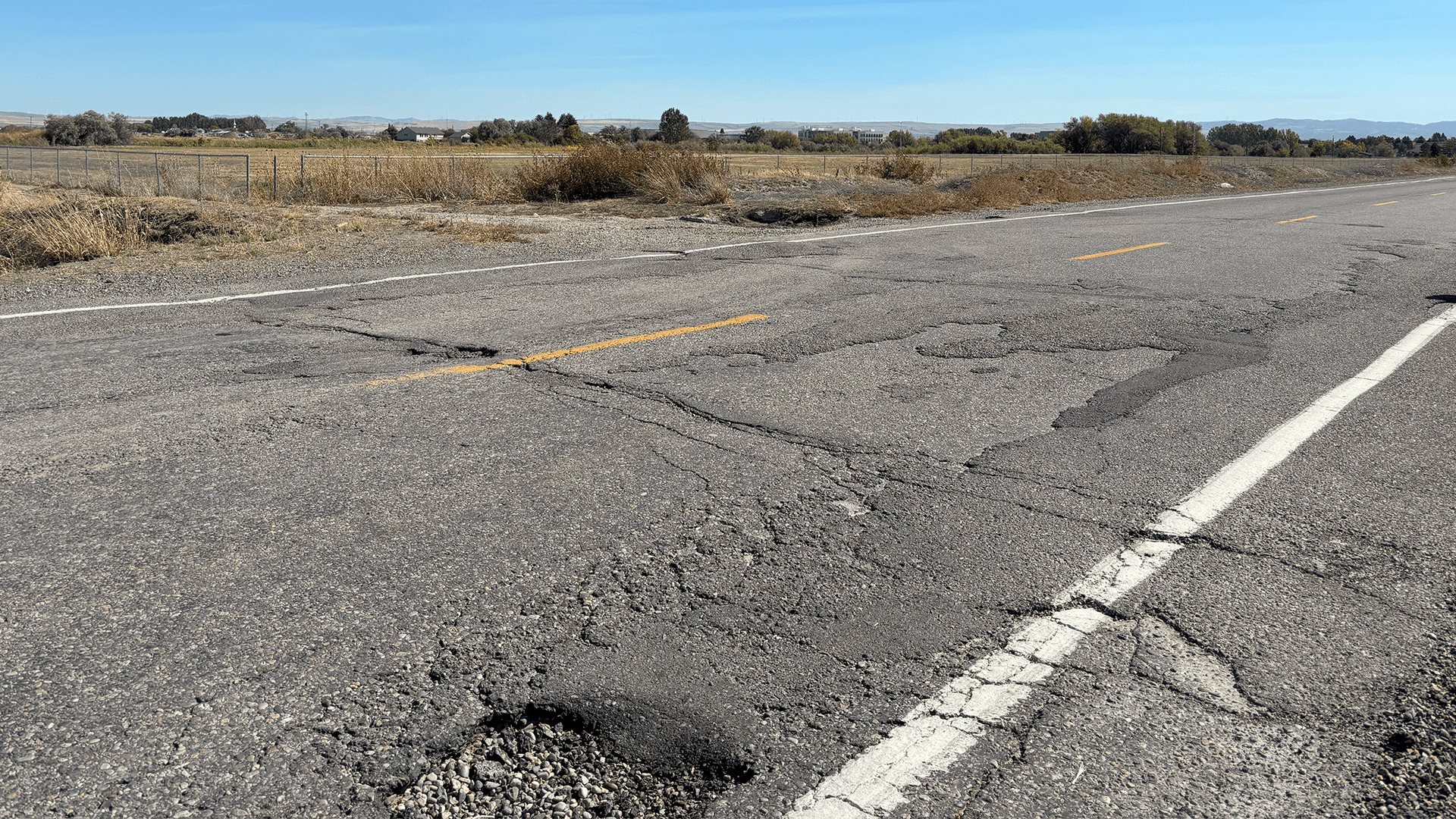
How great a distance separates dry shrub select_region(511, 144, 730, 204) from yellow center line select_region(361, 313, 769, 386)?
14.4 meters

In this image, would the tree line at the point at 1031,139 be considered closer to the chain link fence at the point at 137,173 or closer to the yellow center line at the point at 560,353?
the chain link fence at the point at 137,173

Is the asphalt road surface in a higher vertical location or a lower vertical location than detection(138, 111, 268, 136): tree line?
lower

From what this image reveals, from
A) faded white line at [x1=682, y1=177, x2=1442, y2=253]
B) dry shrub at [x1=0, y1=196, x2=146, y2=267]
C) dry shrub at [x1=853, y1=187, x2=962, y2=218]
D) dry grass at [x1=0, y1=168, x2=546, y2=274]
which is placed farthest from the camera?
dry shrub at [x1=853, y1=187, x2=962, y2=218]

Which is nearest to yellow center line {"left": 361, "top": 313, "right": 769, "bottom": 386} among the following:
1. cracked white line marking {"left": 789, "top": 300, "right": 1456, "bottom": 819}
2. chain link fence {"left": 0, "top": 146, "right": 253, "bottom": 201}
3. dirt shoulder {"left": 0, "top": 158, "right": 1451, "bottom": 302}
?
cracked white line marking {"left": 789, "top": 300, "right": 1456, "bottom": 819}

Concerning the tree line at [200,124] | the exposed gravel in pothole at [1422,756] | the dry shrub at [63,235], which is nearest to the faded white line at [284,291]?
the dry shrub at [63,235]

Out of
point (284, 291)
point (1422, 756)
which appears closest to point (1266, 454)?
point (1422, 756)

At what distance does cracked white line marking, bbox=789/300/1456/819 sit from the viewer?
2.54 meters

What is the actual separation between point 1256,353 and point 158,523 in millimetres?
6827

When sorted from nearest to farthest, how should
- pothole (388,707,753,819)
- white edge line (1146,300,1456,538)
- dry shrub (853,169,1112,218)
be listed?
1. pothole (388,707,753,819)
2. white edge line (1146,300,1456,538)
3. dry shrub (853,169,1112,218)

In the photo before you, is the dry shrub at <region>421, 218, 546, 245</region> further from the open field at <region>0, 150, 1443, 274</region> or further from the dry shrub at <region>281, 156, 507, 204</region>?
the dry shrub at <region>281, 156, 507, 204</region>

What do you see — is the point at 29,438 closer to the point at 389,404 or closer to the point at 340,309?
the point at 389,404

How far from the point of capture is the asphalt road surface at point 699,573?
2.62 metres

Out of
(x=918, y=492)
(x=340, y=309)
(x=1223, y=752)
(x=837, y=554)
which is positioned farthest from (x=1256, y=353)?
(x=340, y=309)

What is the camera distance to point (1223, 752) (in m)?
2.73
